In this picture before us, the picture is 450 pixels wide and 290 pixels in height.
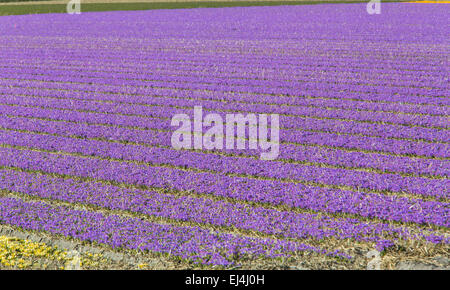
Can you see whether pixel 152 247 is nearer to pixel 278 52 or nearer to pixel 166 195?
pixel 166 195

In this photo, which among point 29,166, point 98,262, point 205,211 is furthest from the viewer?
point 29,166

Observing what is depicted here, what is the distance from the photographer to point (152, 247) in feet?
13.5

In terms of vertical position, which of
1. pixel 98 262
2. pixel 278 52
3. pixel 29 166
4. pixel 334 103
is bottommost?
pixel 98 262

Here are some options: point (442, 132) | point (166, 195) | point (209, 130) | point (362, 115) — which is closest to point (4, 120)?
point (209, 130)

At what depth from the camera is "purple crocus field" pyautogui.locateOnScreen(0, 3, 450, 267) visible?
4.36 metres

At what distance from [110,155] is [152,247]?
2451 millimetres

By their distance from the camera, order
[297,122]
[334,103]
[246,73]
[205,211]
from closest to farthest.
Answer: [205,211] < [297,122] < [334,103] < [246,73]

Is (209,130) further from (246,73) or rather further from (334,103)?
(246,73)

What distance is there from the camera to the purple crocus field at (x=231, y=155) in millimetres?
4355

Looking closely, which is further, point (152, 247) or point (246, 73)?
point (246, 73)

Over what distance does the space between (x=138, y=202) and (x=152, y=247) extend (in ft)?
3.02

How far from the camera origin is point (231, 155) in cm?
624

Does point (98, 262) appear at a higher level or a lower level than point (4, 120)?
lower

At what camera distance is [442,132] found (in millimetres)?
6832
